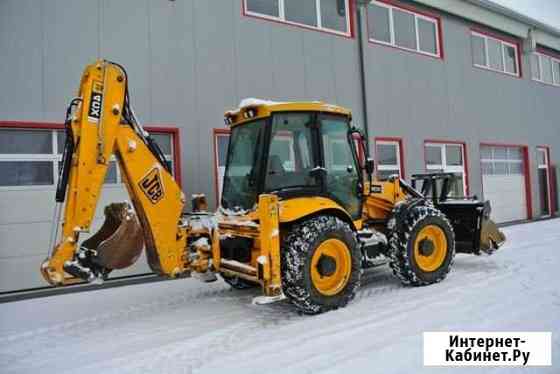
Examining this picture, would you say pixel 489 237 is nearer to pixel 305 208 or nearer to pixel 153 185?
pixel 305 208

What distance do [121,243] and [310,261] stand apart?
198 cm

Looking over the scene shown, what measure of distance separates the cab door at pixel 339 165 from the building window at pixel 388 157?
5157mm

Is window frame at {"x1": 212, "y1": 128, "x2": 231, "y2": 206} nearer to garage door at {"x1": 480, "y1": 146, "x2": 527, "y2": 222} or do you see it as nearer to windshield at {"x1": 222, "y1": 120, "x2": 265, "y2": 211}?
windshield at {"x1": 222, "y1": 120, "x2": 265, "y2": 211}

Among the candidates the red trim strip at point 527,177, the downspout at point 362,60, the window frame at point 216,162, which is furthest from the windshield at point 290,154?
the red trim strip at point 527,177

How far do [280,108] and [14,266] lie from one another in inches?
188

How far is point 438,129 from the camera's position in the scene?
12.2 meters

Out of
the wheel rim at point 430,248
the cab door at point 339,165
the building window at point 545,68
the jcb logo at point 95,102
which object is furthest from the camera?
the building window at point 545,68

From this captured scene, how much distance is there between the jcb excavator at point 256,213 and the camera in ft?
13.4

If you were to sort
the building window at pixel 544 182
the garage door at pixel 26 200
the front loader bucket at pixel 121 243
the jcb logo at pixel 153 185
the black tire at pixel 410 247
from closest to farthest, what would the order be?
the front loader bucket at pixel 121 243, the jcb logo at pixel 153 185, the black tire at pixel 410 247, the garage door at pixel 26 200, the building window at pixel 544 182

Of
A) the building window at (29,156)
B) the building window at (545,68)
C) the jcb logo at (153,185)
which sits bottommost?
the jcb logo at (153,185)

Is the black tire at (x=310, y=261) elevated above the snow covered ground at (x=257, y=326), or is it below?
above

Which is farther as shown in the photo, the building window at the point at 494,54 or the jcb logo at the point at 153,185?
the building window at the point at 494,54

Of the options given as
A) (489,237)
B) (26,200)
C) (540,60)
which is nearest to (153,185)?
(26,200)

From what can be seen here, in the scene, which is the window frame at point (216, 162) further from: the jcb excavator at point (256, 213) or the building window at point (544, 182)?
the building window at point (544, 182)
